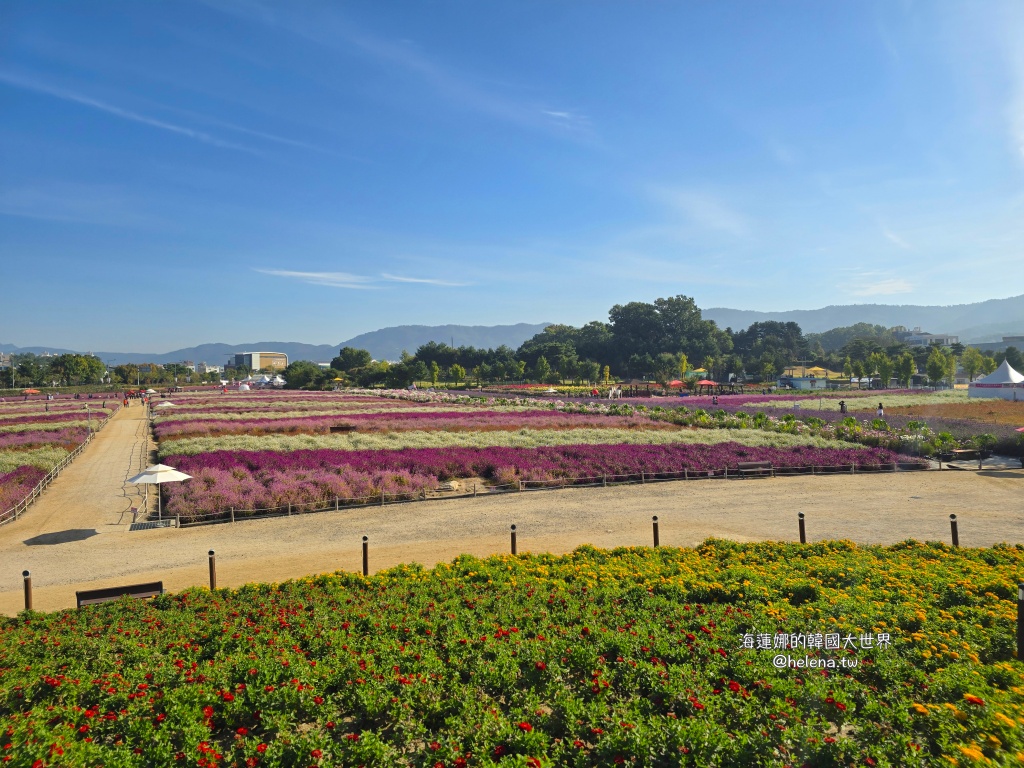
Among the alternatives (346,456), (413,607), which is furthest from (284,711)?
(346,456)

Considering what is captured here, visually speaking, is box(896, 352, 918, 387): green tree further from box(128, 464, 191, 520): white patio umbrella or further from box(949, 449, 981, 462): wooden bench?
box(128, 464, 191, 520): white patio umbrella

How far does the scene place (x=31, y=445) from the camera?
34812 mm

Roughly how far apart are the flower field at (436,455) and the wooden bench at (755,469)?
65 cm

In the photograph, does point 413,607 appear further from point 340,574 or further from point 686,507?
point 686,507

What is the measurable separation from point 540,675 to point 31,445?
41113 millimetres

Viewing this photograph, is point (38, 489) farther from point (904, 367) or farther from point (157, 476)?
point (904, 367)

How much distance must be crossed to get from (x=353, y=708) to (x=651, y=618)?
181 inches

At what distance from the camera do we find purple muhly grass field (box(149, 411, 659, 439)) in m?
41.1

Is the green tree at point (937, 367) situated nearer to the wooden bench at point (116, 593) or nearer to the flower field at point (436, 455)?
the flower field at point (436, 455)

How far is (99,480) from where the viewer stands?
84.6 feet

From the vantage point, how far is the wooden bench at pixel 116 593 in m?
10.7

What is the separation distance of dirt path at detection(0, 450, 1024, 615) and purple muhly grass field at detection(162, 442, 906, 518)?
4.83ft

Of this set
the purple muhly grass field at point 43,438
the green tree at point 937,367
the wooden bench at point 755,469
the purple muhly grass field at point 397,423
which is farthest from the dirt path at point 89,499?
the green tree at point 937,367

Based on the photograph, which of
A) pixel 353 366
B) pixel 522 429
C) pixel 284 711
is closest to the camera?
pixel 284 711
